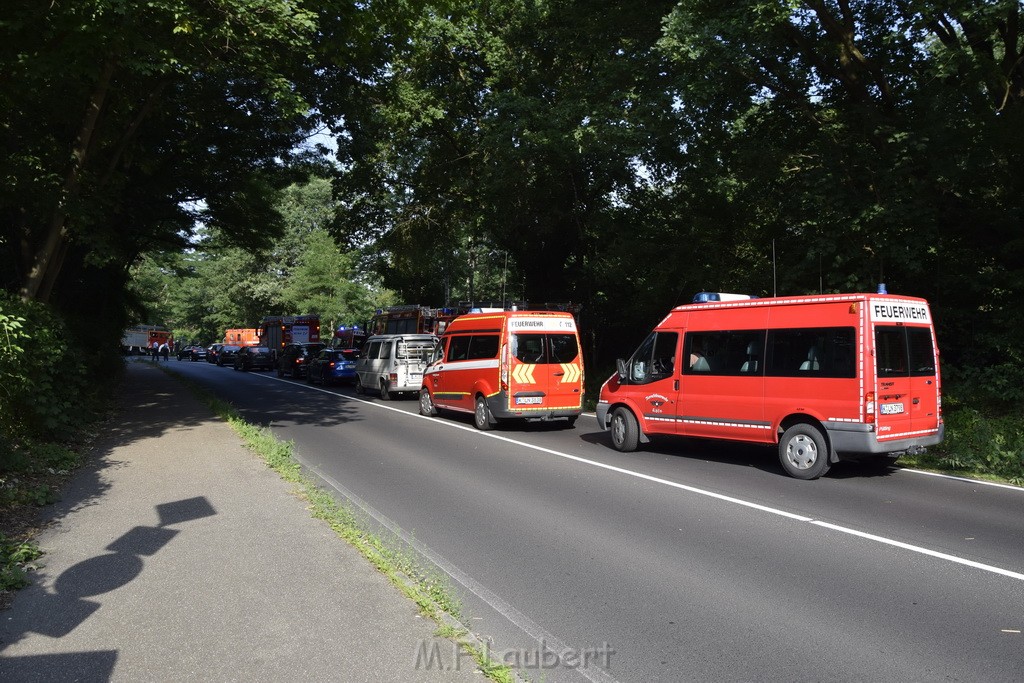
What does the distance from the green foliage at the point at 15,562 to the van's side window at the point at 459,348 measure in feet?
35.9

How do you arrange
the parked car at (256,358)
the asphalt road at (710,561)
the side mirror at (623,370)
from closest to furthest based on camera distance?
the asphalt road at (710,561) → the side mirror at (623,370) → the parked car at (256,358)

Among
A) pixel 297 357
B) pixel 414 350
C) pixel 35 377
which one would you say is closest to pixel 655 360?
pixel 35 377

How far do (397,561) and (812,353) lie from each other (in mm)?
6661

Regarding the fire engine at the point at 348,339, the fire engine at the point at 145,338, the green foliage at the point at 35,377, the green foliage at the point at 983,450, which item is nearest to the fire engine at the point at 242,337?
the fire engine at the point at 145,338

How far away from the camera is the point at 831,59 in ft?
52.8

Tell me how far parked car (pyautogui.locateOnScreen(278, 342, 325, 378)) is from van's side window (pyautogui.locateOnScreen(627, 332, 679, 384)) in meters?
23.5

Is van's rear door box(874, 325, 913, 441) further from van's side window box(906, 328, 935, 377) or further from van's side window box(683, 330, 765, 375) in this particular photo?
van's side window box(683, 330, 765, 375)

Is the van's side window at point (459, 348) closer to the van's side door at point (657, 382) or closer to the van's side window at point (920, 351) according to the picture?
the van's side door at point (657, 382)

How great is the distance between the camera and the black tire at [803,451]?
31.8 feet

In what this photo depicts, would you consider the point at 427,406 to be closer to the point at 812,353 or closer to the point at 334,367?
the point at 812,353

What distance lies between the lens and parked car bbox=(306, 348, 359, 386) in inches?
1136

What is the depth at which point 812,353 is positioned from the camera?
10.0 metres

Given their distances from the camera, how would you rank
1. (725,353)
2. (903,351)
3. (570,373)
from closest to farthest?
(903,351) → (725,353) → (570,373)

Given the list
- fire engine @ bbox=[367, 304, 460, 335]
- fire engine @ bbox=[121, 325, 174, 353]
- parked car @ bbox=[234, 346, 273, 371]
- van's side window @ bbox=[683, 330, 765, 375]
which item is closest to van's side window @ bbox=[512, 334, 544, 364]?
van's side window @ bbox=[683, 330, 765, 375]
